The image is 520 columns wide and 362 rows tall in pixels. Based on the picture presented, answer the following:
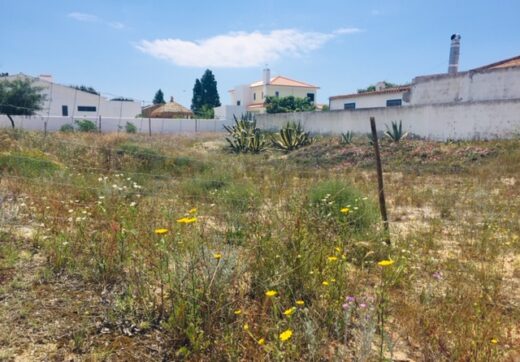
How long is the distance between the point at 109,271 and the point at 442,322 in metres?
2.58

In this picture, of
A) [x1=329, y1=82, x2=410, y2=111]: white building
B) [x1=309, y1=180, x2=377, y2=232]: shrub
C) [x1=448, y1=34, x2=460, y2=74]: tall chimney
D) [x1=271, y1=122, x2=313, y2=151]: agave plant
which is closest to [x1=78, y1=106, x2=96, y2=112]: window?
[x1=329, y1=82, x2=410, y2=111]: white building

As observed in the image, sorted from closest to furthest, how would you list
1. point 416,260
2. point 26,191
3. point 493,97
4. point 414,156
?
point 416,260
point 26,191
point 414,156
point 493,97

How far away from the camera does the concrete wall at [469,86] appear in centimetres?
1631

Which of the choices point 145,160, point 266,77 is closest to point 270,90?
point 266,77

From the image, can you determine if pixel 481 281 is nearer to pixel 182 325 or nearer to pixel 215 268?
pixel 215 268

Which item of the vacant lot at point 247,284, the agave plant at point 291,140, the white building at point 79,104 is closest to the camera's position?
the vacant lot at point 247,284

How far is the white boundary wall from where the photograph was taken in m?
25.1

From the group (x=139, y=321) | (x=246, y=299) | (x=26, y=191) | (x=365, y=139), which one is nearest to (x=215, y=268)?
(x=246, y=299)

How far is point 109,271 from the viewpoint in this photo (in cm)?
304

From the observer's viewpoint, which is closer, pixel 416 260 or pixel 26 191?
pixel 416 260

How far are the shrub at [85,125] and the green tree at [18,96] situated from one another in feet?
8.54

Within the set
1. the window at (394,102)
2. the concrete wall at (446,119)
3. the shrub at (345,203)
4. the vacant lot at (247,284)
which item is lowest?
the vacant lot at (247,284)

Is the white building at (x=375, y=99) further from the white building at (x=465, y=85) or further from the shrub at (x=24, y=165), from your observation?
the shrub at (x=24, y=165)

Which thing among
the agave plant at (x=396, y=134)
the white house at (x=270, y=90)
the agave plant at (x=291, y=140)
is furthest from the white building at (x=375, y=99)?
the white house at (x=270, y=90)
